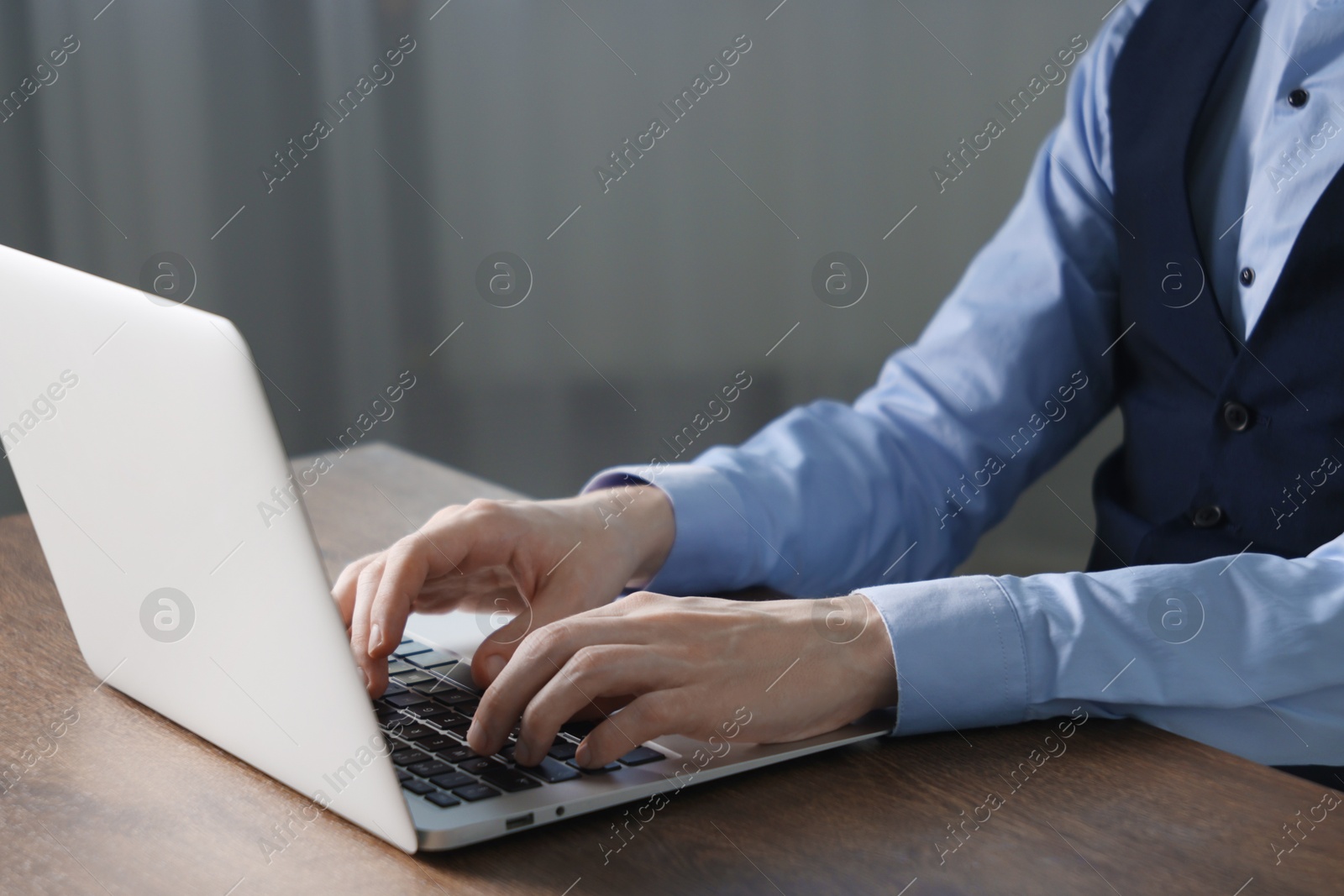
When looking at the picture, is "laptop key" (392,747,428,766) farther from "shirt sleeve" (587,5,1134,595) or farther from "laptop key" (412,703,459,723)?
"shirt sleeve" (587,5,1134,595)

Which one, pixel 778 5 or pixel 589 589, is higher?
pixel 778 5

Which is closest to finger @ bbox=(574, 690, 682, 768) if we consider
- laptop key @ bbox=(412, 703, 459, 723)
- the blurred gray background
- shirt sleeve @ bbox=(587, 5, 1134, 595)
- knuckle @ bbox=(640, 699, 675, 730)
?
knuckle @ bbox=(640, 699, 675, 730)

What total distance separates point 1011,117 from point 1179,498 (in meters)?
2.16

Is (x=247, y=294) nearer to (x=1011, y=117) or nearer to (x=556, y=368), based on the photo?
(x=556, y=368)

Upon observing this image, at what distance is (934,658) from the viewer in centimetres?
74

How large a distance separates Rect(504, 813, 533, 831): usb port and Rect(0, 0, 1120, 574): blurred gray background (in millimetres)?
2118

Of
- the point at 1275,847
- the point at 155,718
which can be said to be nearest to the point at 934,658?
the point at 1275,847

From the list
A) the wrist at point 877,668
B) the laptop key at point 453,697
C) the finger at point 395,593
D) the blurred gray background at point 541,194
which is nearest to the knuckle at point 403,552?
the finger at point 395,593

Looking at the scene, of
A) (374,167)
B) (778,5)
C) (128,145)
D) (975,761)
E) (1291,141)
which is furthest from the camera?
(778,5)

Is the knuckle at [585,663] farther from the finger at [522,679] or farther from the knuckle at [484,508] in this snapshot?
the knuckle at [484,508]

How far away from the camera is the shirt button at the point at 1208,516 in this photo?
1.07m

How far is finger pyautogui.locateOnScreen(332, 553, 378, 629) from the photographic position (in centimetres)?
82

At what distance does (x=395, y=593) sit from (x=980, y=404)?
0.71 meters

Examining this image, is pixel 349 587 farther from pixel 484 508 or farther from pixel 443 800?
pixel 443 800
